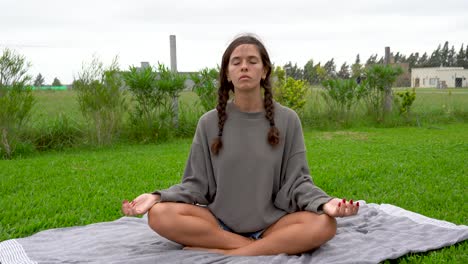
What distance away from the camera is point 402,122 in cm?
1080

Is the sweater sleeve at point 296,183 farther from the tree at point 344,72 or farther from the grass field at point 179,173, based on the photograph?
the tree at point 344,72

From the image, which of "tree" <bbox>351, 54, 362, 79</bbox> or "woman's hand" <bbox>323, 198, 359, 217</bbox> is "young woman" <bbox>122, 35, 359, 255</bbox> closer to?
"woman's hand" <bbox>323, 198, 359, 217</bbox>

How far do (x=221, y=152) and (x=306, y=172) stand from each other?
558 mm

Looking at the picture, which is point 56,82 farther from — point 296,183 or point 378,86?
point 296,183

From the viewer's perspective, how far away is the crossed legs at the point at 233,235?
2.71 metres

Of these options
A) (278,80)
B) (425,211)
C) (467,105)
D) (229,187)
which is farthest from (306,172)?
(467,105)

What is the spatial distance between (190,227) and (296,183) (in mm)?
700

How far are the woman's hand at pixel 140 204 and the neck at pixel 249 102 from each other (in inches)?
30.9

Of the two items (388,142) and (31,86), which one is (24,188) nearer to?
(31,86)

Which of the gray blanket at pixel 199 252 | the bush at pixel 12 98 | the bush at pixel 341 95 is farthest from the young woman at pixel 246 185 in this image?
the bush at pixel 341 95

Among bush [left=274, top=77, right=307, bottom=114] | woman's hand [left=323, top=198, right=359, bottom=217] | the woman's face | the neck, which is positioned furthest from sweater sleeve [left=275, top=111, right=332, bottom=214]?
bush [left=274, top=77, right=307, bottom=114]

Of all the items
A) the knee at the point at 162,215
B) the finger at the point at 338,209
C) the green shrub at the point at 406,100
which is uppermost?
the green shrub at the point at 406,100

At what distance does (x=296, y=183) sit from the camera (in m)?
2.90

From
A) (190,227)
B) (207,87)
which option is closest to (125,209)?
(190,227)
